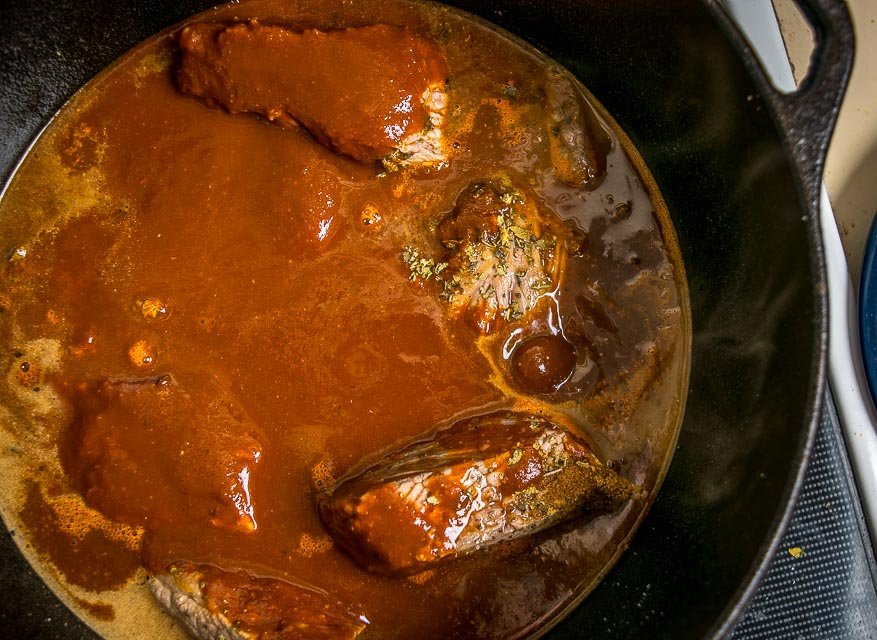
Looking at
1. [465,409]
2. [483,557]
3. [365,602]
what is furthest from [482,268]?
[365,602]

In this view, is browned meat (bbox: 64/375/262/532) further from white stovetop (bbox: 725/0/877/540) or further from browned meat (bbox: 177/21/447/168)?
white stovetop (bbox: 725/0/877/540)

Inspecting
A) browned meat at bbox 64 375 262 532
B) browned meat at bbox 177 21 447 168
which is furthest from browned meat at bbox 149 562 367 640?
browned meat at bbox 177 21 447 168

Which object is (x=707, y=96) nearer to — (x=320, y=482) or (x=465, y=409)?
(x=465, y=409)

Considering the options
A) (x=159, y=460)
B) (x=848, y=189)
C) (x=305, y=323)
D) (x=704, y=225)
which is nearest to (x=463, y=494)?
Answer: (x=305, y=323)

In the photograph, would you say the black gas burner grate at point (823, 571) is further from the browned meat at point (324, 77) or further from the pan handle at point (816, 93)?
the browned meat at point (324, 77)

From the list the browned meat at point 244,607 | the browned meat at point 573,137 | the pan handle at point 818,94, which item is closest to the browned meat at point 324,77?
the browned meat at point 573,137

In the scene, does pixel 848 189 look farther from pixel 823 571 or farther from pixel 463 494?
pixel 463 494
